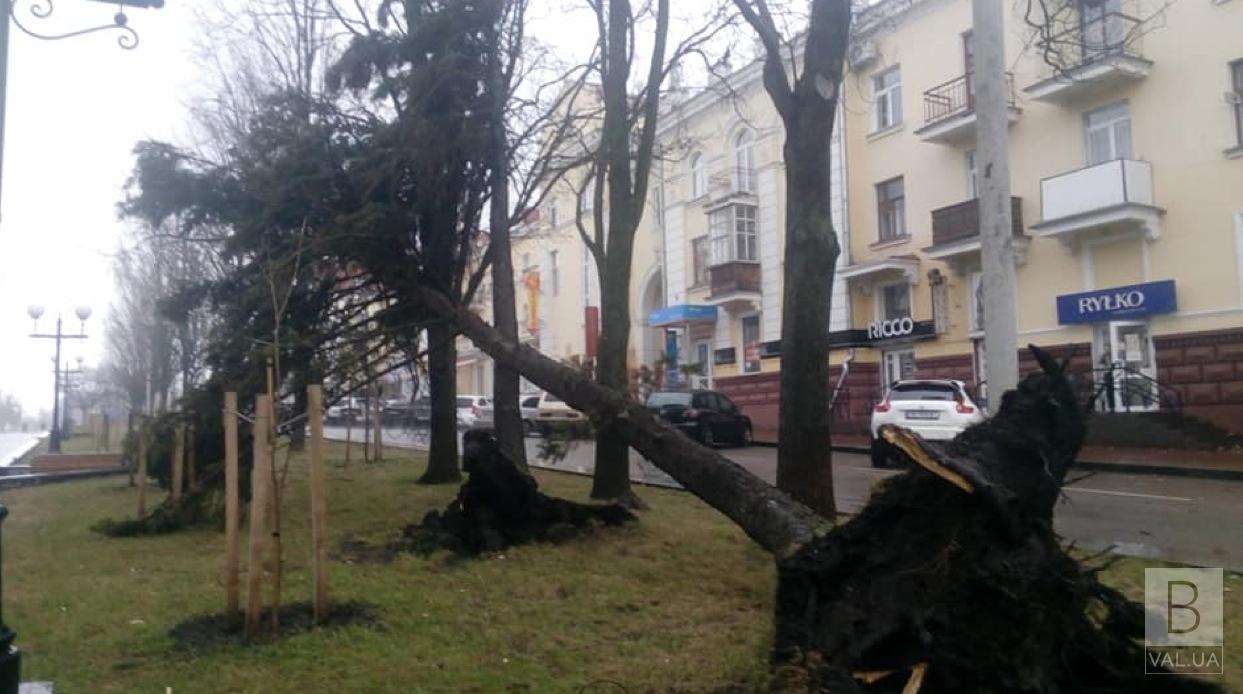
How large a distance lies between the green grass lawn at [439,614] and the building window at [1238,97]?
49.1 feet

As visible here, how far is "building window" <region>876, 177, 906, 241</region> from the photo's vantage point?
90.2 ft

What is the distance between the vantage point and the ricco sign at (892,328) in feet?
86.3

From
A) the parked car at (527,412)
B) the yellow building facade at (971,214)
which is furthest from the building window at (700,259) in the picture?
the parked car at (527,412)

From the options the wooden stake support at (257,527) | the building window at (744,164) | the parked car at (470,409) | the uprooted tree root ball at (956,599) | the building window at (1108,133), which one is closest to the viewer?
the uprooted tree root ball at (956,599)

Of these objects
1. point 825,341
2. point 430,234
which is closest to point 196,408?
point 430,234

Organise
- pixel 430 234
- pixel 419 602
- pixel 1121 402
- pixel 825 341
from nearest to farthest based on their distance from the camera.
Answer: pixel 419 602, pixel 825 341, pixel 430 234, pixel 1121 402

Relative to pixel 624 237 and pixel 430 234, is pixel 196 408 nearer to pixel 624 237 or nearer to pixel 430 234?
pixel 430 234

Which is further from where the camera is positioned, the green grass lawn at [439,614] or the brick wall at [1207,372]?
the brick wall at [1207,372]

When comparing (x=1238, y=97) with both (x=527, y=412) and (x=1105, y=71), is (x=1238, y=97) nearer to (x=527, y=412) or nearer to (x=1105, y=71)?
(x=1105, y=71)

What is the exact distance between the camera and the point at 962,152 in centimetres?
2547

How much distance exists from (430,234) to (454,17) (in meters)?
2.53

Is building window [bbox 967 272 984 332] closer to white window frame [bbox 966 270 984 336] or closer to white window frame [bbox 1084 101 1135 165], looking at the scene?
white window frame [bbox 966 270 984 336]

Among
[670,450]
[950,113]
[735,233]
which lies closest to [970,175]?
[950,113]

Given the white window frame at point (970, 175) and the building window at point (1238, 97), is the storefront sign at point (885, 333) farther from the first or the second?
the building window at point (1238, 97)
